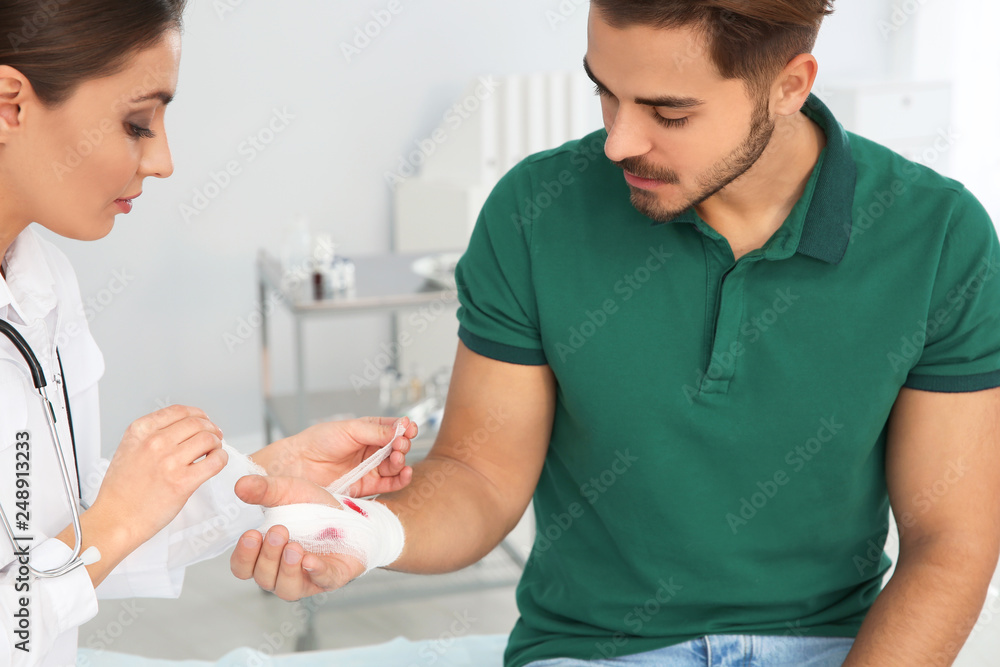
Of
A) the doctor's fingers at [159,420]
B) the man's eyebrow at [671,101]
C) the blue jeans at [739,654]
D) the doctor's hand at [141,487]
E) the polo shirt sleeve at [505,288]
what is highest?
the man's eyebrow at [671,101]

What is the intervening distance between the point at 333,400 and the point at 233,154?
1.03m

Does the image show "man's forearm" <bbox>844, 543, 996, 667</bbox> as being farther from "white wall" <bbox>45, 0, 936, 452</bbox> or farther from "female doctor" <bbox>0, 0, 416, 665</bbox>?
"white wall" <bbox>45, 0, 936, 452</bbox>

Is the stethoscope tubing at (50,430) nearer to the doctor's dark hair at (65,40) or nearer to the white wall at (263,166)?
the doctor's dark hair at (65,40)

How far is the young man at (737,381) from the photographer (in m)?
1.20

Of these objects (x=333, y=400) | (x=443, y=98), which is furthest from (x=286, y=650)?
(x=443, y=98)

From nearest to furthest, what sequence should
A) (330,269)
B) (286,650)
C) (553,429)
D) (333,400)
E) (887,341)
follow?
(887,341), (553,429), (286,650), (330,269), (333,400)

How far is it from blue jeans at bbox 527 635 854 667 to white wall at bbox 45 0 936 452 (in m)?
2.62

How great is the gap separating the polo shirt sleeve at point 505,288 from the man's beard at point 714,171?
168mm

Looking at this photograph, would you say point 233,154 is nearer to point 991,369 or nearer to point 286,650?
point 286,650

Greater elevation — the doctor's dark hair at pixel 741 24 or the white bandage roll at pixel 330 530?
the doctor's dark hair at pixel 741 24

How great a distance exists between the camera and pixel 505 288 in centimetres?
131

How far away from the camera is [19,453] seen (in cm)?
110

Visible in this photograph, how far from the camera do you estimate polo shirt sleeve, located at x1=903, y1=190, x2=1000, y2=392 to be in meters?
1.20

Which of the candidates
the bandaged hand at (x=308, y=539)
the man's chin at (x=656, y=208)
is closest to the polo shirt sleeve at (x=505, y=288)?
the man's chin at (x=656, y=208)
